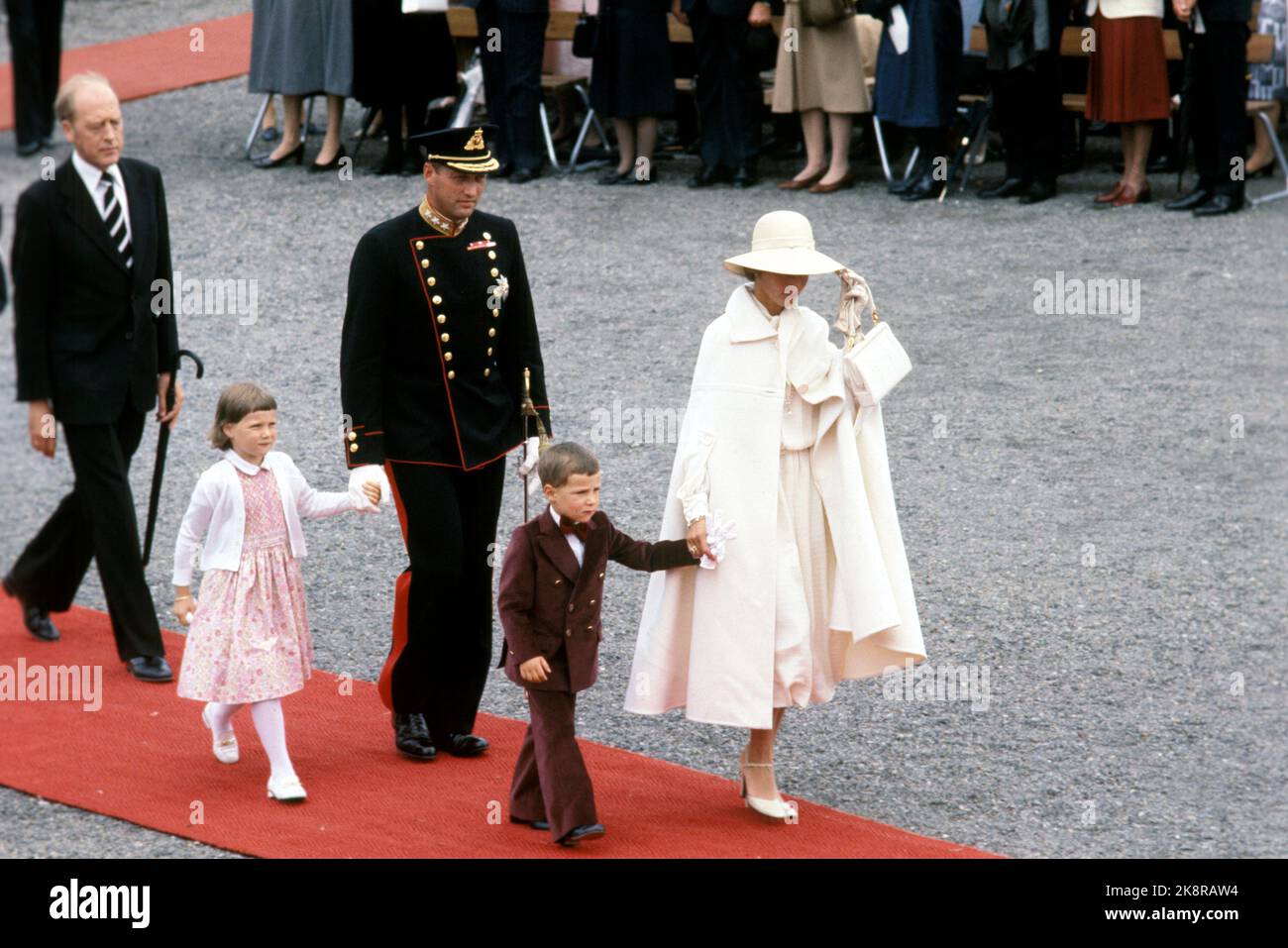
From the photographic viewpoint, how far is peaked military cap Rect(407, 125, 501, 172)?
5.56 m

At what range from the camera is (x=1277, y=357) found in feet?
31.1

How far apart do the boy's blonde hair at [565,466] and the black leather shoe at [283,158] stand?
28.9 feet

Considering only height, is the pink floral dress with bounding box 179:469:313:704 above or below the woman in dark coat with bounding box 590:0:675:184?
below

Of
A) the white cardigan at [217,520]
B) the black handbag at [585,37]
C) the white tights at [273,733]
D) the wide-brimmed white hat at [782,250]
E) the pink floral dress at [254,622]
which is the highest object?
the black handbag at [585,37]

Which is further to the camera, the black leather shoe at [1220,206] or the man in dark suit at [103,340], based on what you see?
the black leather shoe at [1220,206]

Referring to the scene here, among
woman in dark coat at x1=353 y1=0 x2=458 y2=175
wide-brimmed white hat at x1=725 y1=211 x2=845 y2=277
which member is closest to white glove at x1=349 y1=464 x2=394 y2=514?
wide-brimmed white hat at x1=725 y1=211 x2=845 y2=277

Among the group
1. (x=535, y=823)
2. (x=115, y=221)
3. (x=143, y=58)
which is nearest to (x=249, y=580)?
(x=535, y=823)

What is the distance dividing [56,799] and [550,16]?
8988 millimetres

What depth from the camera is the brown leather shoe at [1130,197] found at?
1194 centimetres

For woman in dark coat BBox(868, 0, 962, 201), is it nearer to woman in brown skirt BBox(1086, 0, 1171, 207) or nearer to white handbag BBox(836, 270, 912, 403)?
woman in brown skirt BBox(1086, 0, 1171, 207)

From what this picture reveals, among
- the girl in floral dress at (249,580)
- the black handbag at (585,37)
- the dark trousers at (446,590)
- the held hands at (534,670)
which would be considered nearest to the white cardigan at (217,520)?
the girl in floral dress at (249,580)

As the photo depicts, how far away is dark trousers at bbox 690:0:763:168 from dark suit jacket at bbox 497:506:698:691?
777 centimetres

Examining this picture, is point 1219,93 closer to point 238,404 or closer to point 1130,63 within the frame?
point 1130,63

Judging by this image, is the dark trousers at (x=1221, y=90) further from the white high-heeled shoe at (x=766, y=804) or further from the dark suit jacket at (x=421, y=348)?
the white high-heeled shoe at (x=766, y=804)
